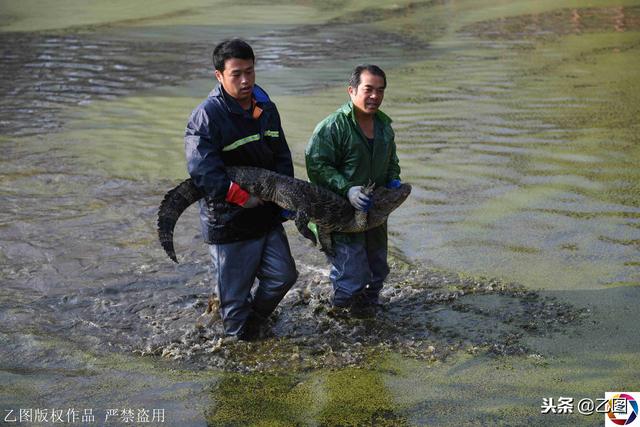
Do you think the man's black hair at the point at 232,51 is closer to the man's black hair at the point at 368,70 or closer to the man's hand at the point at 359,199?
the man's black hair at the point at 368,70

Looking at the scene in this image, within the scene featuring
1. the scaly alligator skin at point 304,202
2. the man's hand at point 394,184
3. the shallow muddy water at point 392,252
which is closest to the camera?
the shallow muddy water at point 392,252

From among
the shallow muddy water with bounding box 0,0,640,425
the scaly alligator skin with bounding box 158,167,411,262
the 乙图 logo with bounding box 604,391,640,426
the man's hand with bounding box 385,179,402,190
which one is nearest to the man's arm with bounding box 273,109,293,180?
the scaly alligator skin with bounding box 158,167,411,262

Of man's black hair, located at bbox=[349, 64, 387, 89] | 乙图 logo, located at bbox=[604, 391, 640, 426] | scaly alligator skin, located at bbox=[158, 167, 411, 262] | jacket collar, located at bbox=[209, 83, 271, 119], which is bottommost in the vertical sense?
乙图 logo, located at bbox=[604, 391, 640, 426]

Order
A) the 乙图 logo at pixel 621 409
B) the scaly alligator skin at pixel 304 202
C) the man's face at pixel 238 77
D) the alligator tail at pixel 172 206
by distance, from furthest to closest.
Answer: the alligator tail at pixel 172 206 < the scaly alligator skin at pixel 304 202 < the man's face at pixel 238 77 < the 乙图 logo at pixel 621 409

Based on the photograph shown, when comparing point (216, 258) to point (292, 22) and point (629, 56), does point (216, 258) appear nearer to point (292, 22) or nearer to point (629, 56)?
point (629, 56)

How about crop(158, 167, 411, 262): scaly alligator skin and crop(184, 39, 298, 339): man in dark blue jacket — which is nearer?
crop(184, 39, 298, 339): man in dark blue jacket

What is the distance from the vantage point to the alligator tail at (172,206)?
5086 millimetres

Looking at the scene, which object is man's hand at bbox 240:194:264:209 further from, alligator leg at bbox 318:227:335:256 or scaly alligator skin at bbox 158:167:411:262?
alligator leg at bbox 318:227:335:256

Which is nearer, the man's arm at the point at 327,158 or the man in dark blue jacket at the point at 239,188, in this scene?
the man in dark blue jacket at the point at 239,188

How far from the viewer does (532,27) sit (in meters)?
15.1

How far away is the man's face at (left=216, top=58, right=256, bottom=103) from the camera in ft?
15.0

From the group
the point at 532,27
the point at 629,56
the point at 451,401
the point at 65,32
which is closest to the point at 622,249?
the point at 451,401

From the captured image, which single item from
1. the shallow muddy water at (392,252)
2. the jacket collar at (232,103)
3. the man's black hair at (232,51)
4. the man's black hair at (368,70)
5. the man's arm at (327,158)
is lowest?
the shallow muddy water at (392,252)

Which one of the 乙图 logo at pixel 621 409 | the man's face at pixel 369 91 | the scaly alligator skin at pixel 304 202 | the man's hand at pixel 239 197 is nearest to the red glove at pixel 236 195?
the man's hand at pixel 239 197
